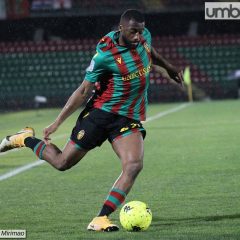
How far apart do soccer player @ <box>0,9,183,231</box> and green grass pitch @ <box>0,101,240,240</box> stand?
52 cm

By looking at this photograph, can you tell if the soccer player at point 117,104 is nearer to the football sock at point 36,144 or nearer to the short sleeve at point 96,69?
the short sleeve at point 96,69

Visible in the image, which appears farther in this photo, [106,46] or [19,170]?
[19,170]

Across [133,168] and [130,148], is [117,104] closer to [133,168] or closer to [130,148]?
[130,148]

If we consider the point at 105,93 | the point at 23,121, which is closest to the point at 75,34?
the point at 23,121

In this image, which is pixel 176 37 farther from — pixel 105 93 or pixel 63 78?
pixel 105 93

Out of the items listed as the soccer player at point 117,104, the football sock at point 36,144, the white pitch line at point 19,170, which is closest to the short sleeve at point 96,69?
the soccer player at point 117,104

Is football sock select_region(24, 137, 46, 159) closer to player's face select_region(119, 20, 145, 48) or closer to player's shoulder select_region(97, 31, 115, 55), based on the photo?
player's shoulder select_region(97, 31, 115, 55)

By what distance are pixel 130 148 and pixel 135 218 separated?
0.68 m

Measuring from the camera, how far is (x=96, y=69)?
8148mm

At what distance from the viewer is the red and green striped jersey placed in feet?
26.7
